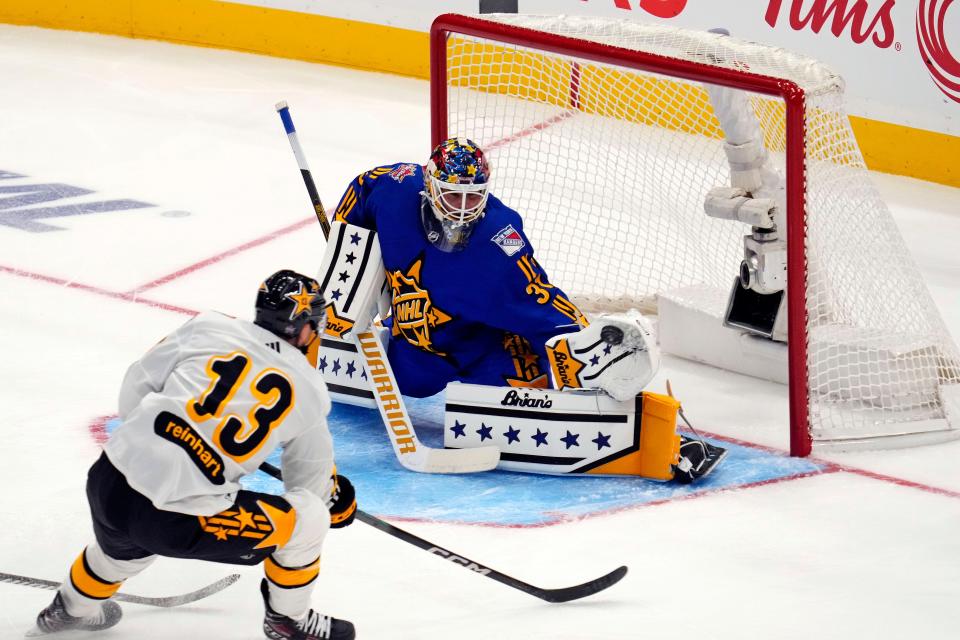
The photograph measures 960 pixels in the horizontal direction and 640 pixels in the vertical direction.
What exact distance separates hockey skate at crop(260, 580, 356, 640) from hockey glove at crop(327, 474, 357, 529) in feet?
0.62

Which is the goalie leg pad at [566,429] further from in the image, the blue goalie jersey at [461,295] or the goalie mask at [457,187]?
the goalie mask at [457,187]

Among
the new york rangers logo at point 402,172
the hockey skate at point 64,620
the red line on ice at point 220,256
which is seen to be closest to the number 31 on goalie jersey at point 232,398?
the hockey skate at point 64,620

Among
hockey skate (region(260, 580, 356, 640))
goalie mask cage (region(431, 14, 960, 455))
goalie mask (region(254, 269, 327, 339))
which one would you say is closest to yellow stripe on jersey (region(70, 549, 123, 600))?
hockey skate (region(260, 580, 356, 640))

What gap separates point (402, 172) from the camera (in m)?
4.18

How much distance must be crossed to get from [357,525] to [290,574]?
763mm

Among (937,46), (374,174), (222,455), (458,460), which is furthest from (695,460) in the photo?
(937,46)

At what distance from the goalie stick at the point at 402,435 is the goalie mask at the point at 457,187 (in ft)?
1.33

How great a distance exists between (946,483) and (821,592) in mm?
824

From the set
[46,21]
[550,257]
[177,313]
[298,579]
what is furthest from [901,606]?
[46,21]

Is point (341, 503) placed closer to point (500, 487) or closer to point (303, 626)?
point (303, 626)

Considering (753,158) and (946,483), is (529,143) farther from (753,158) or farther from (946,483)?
(946,483)

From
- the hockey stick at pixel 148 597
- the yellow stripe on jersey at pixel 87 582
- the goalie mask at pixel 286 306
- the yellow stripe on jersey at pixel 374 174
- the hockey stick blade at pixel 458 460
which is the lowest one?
the hockey stick at pixel 148 597

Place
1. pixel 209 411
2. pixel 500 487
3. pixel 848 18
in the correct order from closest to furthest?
pixel 209 411 → pixel 500 487 → pixel 848 18

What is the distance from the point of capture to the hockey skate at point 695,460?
13.0ft
